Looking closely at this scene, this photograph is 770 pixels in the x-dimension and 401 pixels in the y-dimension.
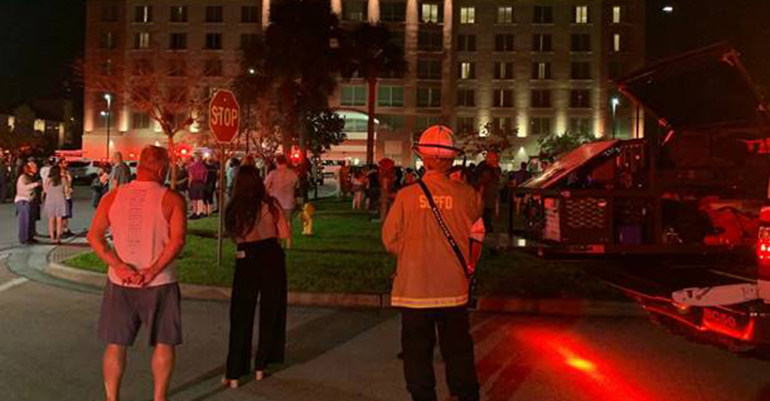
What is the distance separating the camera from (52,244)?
46.2ft

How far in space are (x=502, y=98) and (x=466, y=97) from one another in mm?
3734

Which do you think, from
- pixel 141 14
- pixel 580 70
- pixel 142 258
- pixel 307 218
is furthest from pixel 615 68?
pixel 142 258

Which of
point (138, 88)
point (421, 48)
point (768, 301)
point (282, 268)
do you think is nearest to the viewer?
point (768, 301)

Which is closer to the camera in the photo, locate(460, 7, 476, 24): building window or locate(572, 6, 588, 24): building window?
locate(572, 6, 588, 24): building window

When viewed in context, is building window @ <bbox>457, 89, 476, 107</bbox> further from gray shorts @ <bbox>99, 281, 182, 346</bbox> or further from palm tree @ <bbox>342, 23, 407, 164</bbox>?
gray shorts @ <bbox>99, 281, 182, 346</bbox>

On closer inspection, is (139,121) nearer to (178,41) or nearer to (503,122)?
(178,41)

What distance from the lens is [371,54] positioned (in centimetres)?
3716

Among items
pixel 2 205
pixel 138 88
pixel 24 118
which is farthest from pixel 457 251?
pixel 24 118

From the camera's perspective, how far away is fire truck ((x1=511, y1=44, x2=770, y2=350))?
7.35m

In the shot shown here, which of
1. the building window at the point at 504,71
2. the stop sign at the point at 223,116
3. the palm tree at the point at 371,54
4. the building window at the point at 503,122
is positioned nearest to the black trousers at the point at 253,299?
the stop sign at the point at 223,116

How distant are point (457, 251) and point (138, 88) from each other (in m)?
28.8

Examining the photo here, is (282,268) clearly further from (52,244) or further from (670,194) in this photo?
(52,244)

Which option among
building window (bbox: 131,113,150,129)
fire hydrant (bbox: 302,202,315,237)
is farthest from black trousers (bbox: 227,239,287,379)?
building window (bbox: 131,113,150,129)

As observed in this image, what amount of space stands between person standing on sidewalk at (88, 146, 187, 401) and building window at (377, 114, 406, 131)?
70.9 meters
